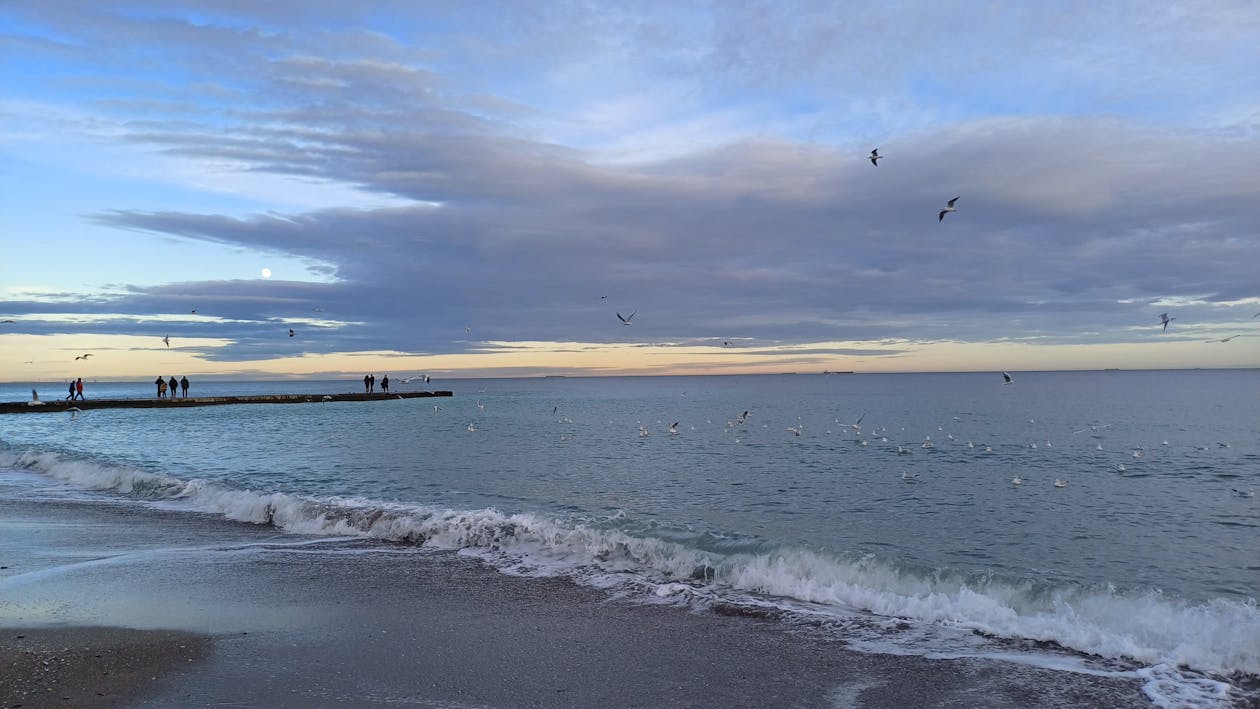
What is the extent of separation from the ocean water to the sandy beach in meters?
0.91

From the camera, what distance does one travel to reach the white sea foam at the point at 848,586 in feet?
30.2

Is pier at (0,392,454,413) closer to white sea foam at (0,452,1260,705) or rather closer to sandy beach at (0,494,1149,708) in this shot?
white sea foam at (0,452,1260,705)

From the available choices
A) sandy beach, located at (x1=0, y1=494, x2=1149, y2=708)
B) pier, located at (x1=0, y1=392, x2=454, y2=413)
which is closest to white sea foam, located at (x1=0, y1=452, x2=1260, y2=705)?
sandy beach, located at (x1=0, y1=494, x2=1149, y2=708)

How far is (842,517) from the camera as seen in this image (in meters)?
19.3

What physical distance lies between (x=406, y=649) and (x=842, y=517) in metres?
13.0

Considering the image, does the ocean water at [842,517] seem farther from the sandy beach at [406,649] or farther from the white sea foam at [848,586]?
the sandy beach at [406,649]

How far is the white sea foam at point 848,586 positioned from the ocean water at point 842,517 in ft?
0.16

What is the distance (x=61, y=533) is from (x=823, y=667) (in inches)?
604

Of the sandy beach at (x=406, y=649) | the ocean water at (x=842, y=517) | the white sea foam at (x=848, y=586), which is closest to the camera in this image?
the sandy beach at (x=406, y=649)

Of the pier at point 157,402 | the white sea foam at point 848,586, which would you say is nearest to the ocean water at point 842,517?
the white sea foam at point 848,586

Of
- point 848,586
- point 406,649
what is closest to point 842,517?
point 848,586

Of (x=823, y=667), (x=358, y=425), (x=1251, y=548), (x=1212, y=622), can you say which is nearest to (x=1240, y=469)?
(x=1251, y=548)

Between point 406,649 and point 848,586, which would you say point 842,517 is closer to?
point 848,586

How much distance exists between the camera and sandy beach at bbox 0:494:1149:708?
7703mm
